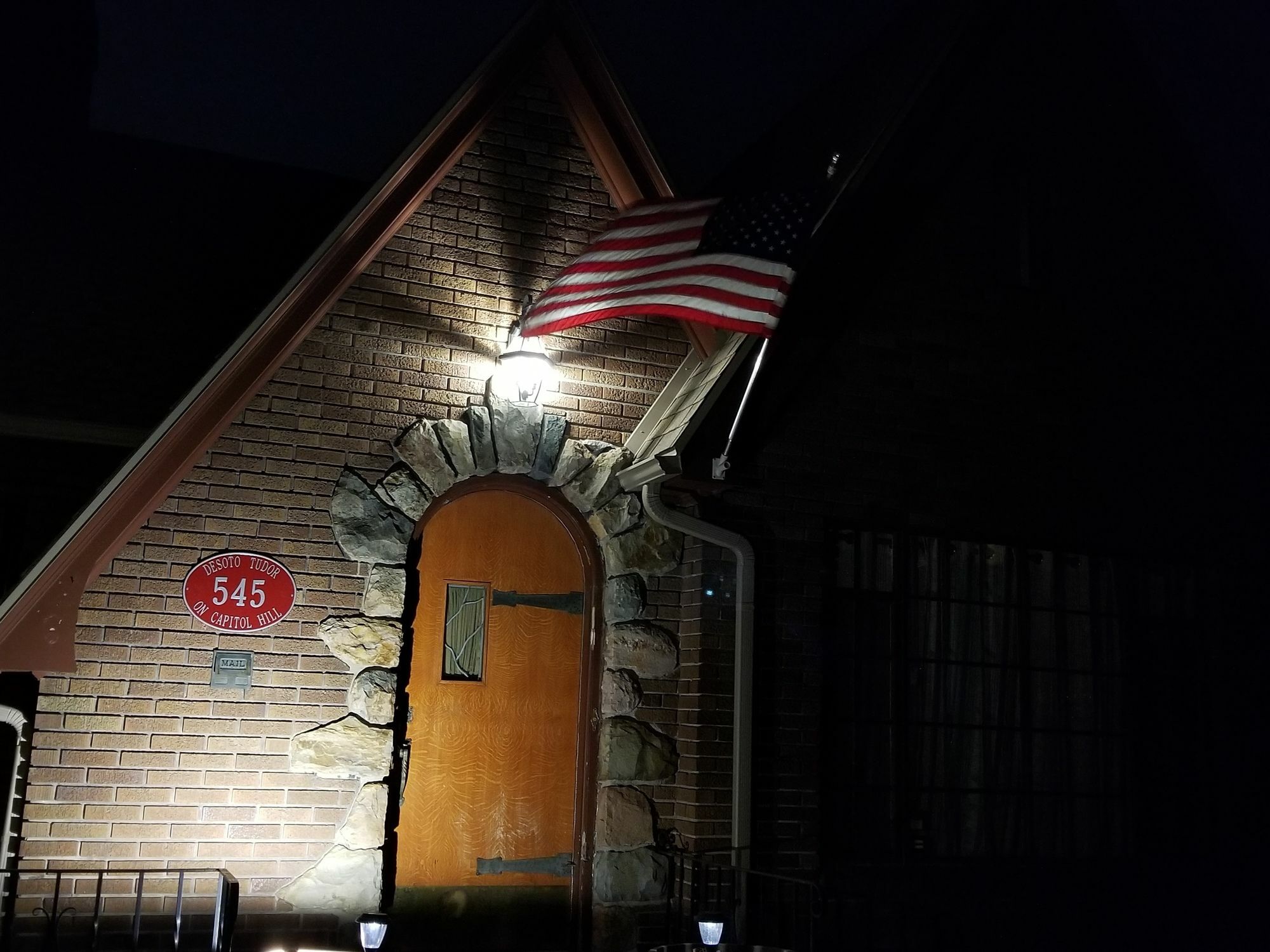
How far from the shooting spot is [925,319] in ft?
25.9

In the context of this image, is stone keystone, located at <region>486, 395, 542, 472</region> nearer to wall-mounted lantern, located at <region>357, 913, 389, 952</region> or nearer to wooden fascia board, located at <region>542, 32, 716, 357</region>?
wooden fascia board, located at <region>542, 32, 716, 357</region>

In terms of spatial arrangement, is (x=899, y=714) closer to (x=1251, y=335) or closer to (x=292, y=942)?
(x=292, y=942)

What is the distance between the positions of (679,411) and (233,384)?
8.45ft

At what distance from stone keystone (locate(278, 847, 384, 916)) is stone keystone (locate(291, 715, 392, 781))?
16.2 inches

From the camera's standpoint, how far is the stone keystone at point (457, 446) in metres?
6.70

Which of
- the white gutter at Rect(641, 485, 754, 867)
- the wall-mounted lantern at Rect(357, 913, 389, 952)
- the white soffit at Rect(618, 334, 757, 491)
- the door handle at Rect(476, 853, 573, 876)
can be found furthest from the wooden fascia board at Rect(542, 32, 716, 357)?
the wall-mounted lantern at Rect(357, 913, 389, 952)

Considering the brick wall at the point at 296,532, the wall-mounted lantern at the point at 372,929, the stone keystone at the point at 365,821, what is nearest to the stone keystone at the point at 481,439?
the brick wall at the point at 296,532

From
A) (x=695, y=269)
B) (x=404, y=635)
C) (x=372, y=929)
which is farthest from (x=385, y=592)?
(x=695, y=269)

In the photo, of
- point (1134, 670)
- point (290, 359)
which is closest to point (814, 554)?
point (1134, 670)

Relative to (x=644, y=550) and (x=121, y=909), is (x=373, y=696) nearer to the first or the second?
(x=121, y=909)

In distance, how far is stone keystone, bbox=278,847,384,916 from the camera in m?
6.07

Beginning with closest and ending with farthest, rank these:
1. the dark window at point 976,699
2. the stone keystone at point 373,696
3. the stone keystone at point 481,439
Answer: the stone keystone at point 373,696 → the stone keystone at point 481,439 → the dark window at point 976,699

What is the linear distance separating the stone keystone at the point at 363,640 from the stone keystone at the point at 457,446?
0.98m

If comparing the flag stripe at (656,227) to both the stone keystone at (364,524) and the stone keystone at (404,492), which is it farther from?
the stone keystone at (364,524)
